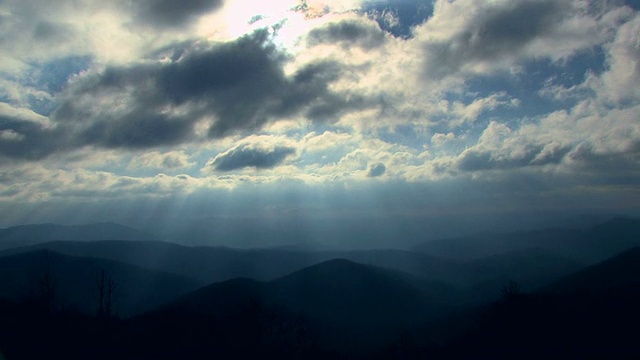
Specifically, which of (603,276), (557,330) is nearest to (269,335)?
(557,330)

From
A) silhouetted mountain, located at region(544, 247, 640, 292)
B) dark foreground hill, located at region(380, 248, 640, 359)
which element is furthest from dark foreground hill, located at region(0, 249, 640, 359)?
silhouetted mountain, located at region(544, 247, 640, 292)

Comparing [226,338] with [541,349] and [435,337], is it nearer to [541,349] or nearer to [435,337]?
[541,349]

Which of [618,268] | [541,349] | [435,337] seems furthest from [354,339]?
[618,268]

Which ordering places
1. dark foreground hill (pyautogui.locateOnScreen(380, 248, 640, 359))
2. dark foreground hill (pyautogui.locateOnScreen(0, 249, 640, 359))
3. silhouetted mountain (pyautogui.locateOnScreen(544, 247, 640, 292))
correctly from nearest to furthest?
1. dark foreground hill (pyautogui.locateOnScreen(0, 249, 640, 359))
2. dark foreground hill (pyautogui.locateOnScreen(380, 248, 640, 359))
3. silhouetted mountain (pyautogui.locateOnScreen(544, 247, 640, 292))

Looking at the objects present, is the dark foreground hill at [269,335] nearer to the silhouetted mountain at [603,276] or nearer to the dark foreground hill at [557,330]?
the dark foreground hill at [557,330]

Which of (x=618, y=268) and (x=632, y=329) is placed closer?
(x=632, y=329)

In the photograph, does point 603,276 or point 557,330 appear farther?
point 603,276

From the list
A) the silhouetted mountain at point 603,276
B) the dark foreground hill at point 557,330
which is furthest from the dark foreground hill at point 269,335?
the silhouetted mountain at point 603,276

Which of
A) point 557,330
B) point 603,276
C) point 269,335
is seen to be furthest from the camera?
point 603,276

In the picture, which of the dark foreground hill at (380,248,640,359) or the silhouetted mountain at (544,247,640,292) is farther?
the silhouetted mountain at (544,247,640,292)

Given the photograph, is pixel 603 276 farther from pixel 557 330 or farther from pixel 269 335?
pixel 269 335

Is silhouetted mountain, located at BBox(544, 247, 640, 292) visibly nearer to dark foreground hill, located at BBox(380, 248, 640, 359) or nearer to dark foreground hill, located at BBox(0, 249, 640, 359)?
dark foreground hill, located at BBox(380, 248, 640, 359)
